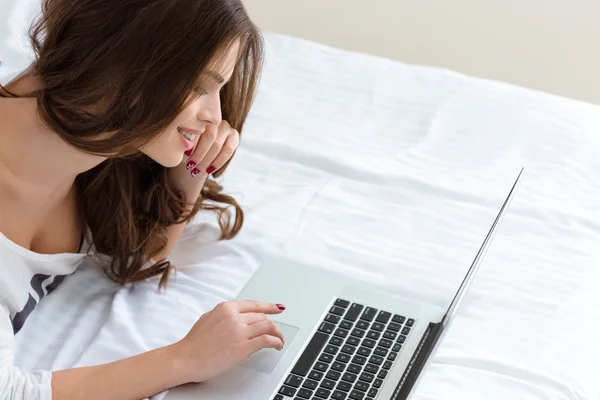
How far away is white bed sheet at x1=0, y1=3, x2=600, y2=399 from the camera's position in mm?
1222

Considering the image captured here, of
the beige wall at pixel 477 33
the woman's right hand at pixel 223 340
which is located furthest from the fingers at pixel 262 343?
the beige wall at pixel 477 33

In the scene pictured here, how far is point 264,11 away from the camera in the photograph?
2.78 m

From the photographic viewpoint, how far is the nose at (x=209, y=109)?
115cm

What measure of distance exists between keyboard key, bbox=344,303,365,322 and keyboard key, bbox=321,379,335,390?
0.44 ft

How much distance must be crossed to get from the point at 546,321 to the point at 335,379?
12.6 inches

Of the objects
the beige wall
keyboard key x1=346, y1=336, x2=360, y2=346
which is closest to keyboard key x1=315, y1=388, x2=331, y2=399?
keyboard key x1=346, y1=336, x2=360, y2=346

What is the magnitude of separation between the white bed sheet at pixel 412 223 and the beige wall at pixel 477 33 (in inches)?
30.2

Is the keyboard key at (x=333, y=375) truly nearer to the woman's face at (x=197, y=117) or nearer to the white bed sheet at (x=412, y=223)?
the white bed sheet at (x=412, y=223)

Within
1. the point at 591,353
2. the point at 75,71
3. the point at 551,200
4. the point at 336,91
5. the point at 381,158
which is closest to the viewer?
the point at 75,71

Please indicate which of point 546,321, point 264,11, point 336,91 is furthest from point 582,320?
point 264,11

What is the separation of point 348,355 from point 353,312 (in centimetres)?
9

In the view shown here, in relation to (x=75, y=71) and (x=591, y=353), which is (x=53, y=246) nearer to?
(x=75, y=71)

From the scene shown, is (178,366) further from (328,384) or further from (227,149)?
(227,149)

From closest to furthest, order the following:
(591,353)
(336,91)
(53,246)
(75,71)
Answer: (75,71) < (591,353) < (53,246) < (336,91)
